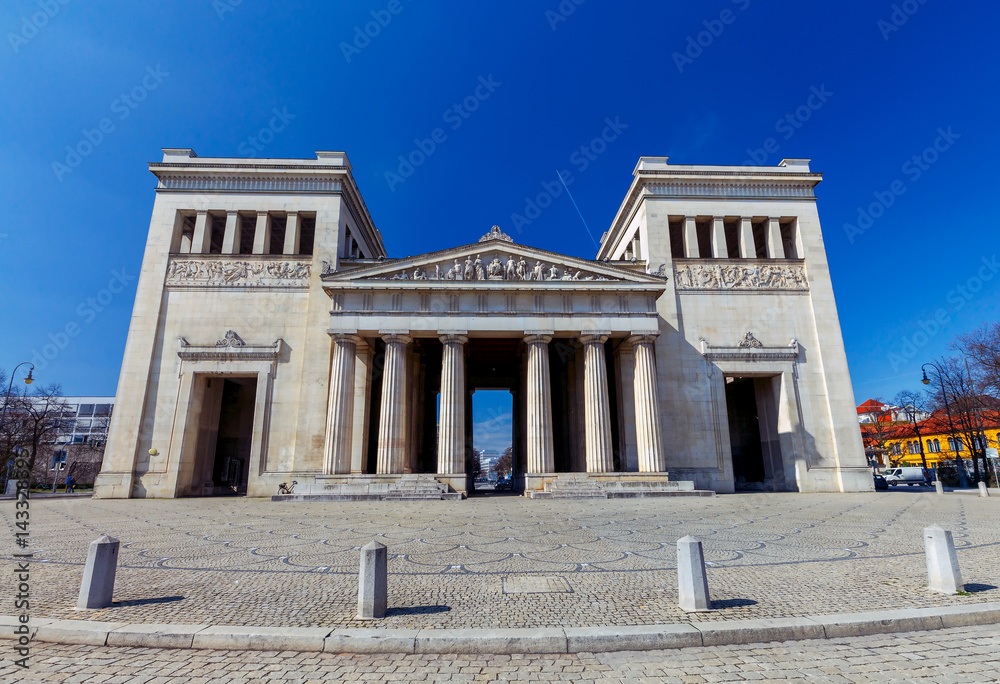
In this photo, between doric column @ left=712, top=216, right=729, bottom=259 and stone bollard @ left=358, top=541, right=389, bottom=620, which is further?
doric column @ left=712, top=216, right=729, bottom=259

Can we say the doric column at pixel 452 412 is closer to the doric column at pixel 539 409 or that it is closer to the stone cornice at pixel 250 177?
the doric column at pixel 539 409

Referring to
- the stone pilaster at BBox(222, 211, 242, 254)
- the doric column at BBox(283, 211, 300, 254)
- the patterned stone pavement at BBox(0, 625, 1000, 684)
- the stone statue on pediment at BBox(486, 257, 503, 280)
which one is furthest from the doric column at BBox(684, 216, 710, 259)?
the patterned stone pavement at BBox(0, 625, 1000, 684)

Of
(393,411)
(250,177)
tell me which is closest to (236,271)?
(250,177)

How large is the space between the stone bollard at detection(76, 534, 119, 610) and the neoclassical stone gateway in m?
20.2

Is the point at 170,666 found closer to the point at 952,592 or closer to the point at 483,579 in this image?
the point at 483,579

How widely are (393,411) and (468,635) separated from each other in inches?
965

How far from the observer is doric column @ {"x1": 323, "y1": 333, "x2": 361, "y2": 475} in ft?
92.8

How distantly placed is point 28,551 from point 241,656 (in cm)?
921

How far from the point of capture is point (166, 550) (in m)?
10.4

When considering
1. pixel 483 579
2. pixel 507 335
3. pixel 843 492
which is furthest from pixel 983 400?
pixel 483 579

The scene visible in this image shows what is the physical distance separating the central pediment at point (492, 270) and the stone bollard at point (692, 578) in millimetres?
24578

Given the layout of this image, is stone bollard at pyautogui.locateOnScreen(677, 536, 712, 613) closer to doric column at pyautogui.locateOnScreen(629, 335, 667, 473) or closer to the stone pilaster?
doric column at pyautogui.locateOnScreen(629, 335, 667, 473)

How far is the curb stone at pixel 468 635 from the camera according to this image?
5078 mm

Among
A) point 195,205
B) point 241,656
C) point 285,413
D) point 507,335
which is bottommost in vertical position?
point 241,656
